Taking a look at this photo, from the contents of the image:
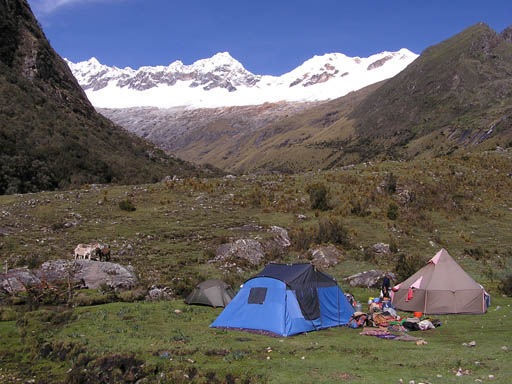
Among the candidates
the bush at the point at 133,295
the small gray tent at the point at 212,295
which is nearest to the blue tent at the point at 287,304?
the small gray tent at the point at 212,295

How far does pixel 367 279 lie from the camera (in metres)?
22.8

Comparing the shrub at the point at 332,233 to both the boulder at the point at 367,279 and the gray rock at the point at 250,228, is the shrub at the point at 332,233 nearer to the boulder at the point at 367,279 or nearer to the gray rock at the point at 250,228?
the gray rock at the point at 250,228

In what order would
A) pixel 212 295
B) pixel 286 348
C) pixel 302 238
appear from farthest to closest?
pixel 302 238 → pixel 212 295 → pixel 286 348

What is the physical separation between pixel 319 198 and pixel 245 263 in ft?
43.3

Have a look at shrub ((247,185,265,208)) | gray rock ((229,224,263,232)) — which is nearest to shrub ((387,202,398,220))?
shrub ((247,185,265,208))

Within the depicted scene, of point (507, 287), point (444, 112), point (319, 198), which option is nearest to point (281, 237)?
point (319, 198)

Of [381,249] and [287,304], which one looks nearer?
[287,304]

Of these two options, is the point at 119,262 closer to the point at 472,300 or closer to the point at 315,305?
the point at 315,305

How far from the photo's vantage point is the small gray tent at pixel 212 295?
18.6 meters

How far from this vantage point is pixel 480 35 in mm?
192500

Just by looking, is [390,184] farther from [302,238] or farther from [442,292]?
[442,292]

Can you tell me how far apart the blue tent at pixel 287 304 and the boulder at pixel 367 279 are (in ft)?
19.7

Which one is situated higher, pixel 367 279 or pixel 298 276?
pixel 298 276

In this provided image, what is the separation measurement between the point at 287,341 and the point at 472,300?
29.6 ft
